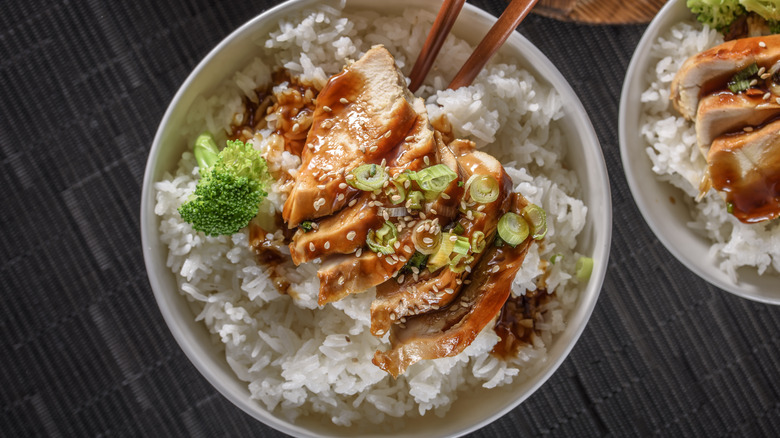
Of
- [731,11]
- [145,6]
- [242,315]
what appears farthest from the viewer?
[145,6]

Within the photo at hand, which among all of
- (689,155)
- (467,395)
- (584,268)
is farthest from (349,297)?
(689,155)

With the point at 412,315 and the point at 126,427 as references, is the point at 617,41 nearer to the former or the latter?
the point at 412,315

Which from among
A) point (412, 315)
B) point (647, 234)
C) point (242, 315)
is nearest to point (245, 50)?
point (242, 315)

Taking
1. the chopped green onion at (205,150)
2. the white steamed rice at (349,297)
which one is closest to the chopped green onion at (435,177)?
the white steamed rice at (349,297)

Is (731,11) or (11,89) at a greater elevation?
(11,89)

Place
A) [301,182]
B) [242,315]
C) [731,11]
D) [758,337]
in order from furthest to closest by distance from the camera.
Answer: [758,337] → [731,11] → [242,315] → [301,182]

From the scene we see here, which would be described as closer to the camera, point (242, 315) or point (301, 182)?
point (301, 182)

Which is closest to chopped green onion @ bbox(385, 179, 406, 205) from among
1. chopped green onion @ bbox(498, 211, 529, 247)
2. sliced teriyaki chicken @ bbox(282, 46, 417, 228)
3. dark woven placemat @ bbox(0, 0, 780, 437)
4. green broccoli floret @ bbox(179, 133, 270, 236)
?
sliced teriyaki chicken @ bbox(282, 46, 417, 228)
